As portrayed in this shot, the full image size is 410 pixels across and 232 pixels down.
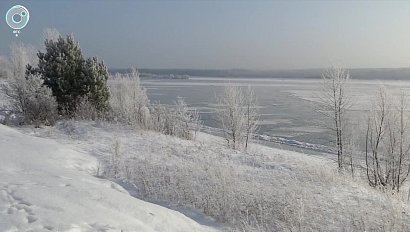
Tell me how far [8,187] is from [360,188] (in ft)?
28.5

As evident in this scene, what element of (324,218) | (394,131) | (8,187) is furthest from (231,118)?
(8,187)

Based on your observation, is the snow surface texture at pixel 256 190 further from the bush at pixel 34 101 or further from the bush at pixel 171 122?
the bush at pixel 171 122

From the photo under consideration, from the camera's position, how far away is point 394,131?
22500 mm

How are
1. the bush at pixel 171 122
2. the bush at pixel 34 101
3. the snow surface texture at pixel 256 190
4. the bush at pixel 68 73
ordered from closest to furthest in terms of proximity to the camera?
the snow surface texture at pixel 256 190 < the bush at pixel 34 101 < the bush at pixel 68 73 < the bush at pixel 171 122

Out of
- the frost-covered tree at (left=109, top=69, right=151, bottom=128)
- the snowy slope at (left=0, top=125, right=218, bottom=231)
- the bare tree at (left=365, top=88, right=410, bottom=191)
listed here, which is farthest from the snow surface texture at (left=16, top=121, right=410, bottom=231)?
the bare tree at (left=365, top=88, right=410, bottom=191)

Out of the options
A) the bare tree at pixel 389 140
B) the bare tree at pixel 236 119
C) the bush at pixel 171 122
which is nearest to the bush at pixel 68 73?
the bush at pixel 171 122

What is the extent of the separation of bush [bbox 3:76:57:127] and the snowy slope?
854 centimetres

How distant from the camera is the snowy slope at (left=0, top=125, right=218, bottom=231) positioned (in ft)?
14.4

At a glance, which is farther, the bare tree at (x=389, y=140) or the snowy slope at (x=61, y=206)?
the bare tree at (x=389, y=140)

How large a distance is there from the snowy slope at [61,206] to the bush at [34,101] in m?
8.54

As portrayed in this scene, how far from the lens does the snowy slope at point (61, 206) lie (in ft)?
14.4

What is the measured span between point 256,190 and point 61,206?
Answer: 491 cm

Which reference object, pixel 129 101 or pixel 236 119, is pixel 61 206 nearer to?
pixel 129 101

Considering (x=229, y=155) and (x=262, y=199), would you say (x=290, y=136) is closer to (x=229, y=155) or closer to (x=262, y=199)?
Answer: (x=229, y=155)
